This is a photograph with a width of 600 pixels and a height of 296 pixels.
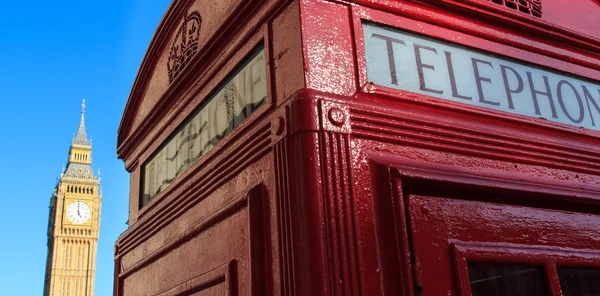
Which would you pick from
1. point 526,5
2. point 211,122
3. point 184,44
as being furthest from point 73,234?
point 526,5

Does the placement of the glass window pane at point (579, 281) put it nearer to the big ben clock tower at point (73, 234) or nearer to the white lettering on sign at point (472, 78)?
the white lettering on sign at point (472, 78)

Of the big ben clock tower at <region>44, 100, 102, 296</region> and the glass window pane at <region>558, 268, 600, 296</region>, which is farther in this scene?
the big ben clock tower at <region>44, 100, 102, 296</region>

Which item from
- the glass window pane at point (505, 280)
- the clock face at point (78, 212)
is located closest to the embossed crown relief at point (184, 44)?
the glass window pane at point (505, 280)

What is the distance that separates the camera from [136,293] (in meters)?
2.14

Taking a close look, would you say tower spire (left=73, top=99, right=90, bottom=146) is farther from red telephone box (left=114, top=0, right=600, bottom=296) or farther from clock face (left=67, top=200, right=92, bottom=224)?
red telephone box (left=114, top=0, right=600, bottom=296)

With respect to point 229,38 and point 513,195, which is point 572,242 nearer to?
point 513,195

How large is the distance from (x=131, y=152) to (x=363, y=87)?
1553 millimetres

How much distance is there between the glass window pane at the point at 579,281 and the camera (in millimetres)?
1459

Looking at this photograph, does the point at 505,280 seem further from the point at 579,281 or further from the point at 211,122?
the point at 211,122

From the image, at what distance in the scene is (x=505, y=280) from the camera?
1366mm


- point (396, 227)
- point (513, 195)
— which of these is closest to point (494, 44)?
point (513, 195)

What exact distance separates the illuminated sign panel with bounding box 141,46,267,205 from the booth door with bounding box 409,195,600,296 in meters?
0.59

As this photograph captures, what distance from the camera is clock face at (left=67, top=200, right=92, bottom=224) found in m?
62.7

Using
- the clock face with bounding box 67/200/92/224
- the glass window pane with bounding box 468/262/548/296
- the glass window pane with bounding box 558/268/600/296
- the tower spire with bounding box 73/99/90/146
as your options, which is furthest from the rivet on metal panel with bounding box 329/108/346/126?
the tower spire with bounding box 73/99/90/146
